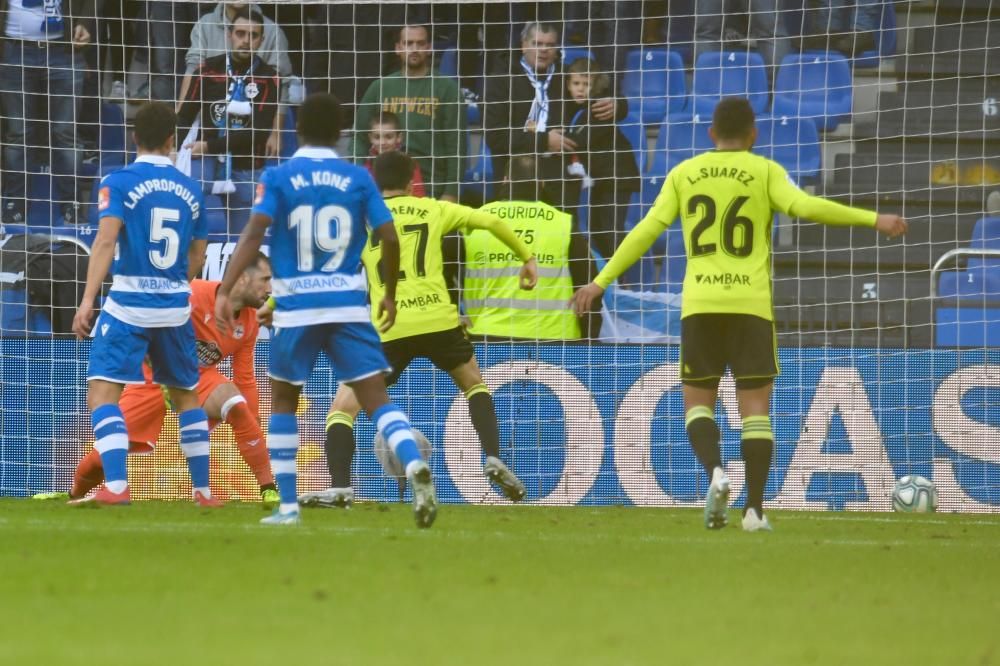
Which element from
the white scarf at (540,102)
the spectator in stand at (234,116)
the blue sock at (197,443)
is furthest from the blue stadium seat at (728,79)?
the blue sock at (197,443)

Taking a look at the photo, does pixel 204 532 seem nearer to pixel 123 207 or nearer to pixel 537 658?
pixel 123 207

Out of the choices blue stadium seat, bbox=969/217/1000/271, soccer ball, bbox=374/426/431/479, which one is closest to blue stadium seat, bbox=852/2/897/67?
blue stadium seat, bbox=969/217/1000/271

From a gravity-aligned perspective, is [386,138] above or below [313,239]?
above

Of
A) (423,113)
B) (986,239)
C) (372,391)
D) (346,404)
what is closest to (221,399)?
(346,404)

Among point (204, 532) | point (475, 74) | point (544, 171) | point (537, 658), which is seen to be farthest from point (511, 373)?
point (537, 658)

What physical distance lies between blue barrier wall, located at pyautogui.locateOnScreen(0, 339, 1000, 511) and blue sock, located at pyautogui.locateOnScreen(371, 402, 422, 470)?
4.08 metres

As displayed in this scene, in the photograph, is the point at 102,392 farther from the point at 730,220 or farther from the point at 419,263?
the point at 730,220

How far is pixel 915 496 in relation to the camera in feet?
34.0

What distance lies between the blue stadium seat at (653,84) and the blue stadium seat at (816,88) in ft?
2.65

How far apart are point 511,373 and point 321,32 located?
3.96 metres

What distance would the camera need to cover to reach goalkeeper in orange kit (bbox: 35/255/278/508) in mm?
9391

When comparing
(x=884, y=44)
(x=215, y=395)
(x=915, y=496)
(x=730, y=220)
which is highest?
(x=884, y=44)

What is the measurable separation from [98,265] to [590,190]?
5.67 m

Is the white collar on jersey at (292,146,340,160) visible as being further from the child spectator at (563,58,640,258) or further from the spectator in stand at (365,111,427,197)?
the child spectator at (563,58,640,258)
